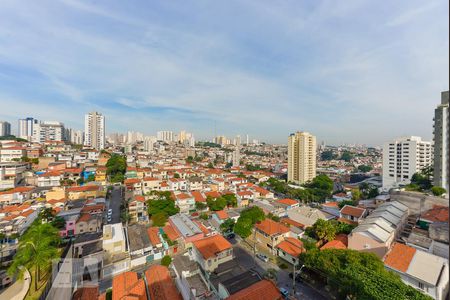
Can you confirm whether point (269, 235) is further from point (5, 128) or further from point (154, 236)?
point (5, 128)

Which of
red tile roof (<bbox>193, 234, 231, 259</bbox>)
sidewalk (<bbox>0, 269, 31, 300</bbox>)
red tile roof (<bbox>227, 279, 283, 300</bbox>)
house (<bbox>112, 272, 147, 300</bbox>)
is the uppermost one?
red tile roof (<bbox>227, 279, 283, 300</bbox>)

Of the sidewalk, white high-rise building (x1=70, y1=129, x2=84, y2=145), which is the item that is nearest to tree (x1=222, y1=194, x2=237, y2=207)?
the sidewalk

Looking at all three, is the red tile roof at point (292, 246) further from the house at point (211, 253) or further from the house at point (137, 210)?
the house at point (137, 210)

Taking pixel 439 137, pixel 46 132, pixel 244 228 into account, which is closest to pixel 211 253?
pixel 244 228

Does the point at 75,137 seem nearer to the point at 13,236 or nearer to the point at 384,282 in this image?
the point at 13,236

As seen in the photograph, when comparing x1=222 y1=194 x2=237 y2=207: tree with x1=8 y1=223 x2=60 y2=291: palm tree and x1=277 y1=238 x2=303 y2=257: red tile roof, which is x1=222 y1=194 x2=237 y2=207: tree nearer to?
x1=277 y1=238 x2=303 y2=257: red tile roof

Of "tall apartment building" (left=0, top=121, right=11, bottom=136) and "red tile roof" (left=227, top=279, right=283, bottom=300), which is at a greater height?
"tall apartment building" (left=0, top=121, right=11, bottom=136)

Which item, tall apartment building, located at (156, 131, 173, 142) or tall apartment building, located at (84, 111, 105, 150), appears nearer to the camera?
tall apartment building, located at (84, 111, 105, 150)

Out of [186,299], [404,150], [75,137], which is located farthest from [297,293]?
[75,137]
